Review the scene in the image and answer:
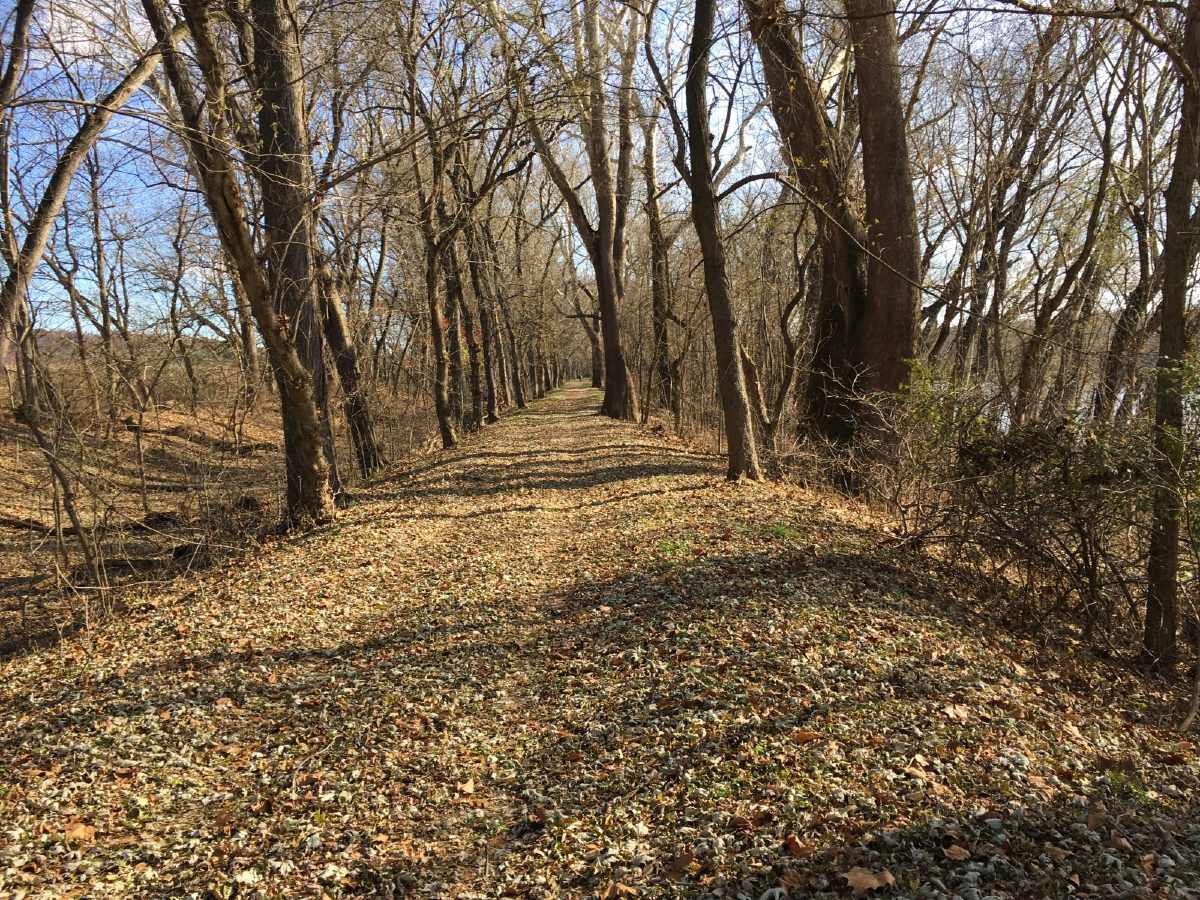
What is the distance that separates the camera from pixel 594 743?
386cm

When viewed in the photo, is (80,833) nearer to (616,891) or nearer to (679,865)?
(616,891)

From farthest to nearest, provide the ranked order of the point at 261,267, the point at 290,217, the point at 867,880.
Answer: the point at 290,217
the point at 261,267
the point at 867,880

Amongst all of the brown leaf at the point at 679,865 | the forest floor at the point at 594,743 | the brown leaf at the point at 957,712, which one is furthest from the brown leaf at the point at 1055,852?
the brown leaf at the point at 679,865

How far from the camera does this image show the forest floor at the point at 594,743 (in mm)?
2879

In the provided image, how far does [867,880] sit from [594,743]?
163cm

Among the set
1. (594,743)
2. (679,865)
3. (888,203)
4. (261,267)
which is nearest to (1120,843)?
(679,865)

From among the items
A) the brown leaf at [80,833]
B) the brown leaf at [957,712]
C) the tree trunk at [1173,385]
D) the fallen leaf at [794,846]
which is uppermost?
the tree trunk at [1173,385]

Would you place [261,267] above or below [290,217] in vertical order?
below

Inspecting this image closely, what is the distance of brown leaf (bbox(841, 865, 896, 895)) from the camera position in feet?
8.57

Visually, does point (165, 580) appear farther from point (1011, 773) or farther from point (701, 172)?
point (701, 172)

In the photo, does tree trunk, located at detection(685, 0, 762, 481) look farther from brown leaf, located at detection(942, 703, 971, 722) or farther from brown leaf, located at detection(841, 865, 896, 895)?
brown leaf, located at detection(841, 865, 896, 895)

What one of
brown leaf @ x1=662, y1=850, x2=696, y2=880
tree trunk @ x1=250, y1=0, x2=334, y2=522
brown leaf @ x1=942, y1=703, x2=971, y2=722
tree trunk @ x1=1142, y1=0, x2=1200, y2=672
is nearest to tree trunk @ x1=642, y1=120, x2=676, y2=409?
tree trunk @ x1=250, y1=0, x2=334, y2=522

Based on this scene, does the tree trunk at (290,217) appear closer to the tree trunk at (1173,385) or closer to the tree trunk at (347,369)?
the tree trunk at (347,369)

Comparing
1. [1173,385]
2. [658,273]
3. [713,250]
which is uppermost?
[658,273]
